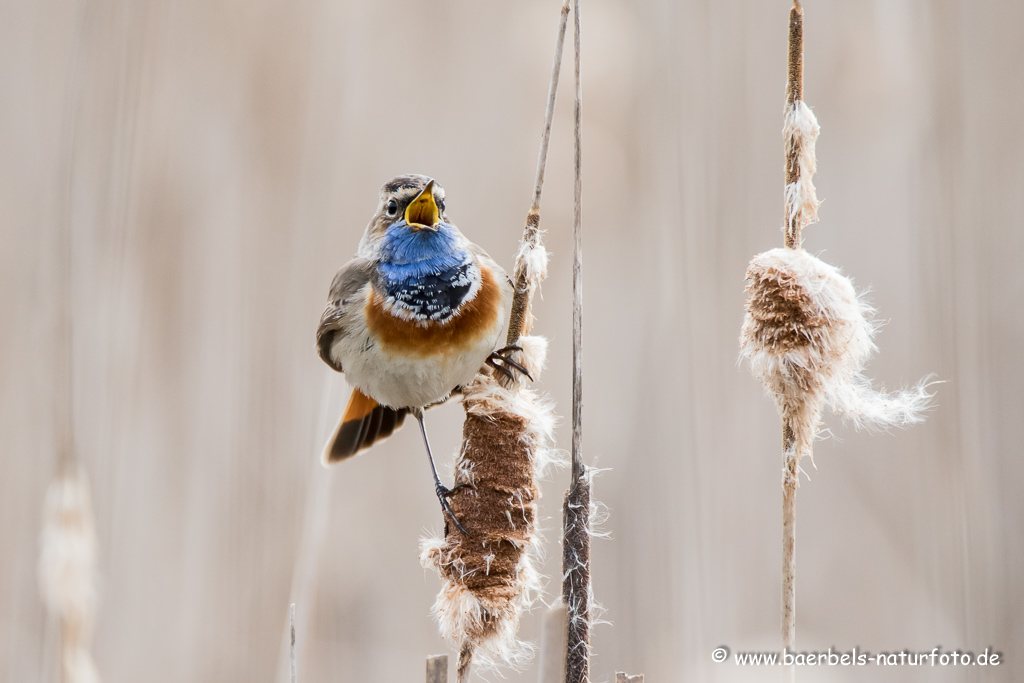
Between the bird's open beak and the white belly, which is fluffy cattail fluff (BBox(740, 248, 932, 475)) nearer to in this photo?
the white belly

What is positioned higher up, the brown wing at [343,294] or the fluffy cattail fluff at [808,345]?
the brown wing at [343,294]

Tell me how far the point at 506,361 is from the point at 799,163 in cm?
100

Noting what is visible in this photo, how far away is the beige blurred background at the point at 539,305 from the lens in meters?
3.05

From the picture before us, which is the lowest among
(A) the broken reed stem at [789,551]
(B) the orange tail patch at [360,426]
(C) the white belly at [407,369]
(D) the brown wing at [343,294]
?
(A) the broken reed stem at [789,551]

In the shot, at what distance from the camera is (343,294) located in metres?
2.52

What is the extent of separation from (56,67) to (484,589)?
290 cm

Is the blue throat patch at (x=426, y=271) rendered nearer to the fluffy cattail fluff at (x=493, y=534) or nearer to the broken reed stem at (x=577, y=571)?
the fluffy cattail fluff at (x=493, y=534)

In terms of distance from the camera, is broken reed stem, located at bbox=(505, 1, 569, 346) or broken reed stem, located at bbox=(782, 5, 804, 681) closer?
Answer: broken reed stem, located at bbox=(782, 5, 804, 681)

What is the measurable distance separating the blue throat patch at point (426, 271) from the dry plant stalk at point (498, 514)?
1.30ft

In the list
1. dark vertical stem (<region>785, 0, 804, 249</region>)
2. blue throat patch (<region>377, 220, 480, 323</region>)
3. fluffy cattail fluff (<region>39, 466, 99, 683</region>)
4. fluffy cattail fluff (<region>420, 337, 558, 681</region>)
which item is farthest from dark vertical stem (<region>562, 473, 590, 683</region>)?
fluffy cattail fluff (<region>39, 466, 99, 683</region>)

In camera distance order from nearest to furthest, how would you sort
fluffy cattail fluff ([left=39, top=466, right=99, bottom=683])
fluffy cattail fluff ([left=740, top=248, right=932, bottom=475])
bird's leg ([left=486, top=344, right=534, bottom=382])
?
fluffy cattail fluff ([left=740, top=248, right=932, bottom=475]) → fluffy cattail fluff ([left=39, top=466, right=99, bottom=683]) → bird's leg ([left=486, top=344, right=534, bottom=382])

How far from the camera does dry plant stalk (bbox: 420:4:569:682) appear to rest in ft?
5.66

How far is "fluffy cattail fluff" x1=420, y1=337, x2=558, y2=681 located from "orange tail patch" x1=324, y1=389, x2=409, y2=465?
0.82 meters

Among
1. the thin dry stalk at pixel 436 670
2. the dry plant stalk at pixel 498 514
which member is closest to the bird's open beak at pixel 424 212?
the dry plant stalk at pixel 498 514
